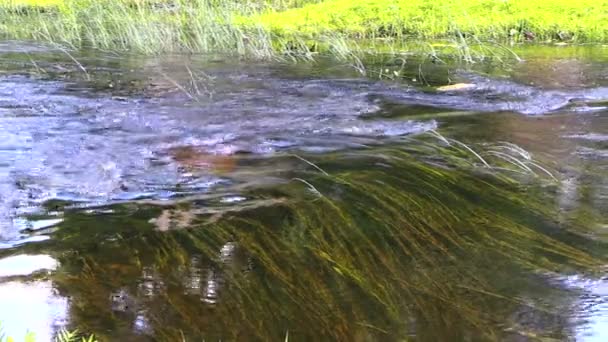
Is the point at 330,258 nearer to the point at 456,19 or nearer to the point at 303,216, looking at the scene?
the point at 303,216

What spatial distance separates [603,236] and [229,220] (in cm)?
163

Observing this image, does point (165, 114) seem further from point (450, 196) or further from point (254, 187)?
point (450, 196)

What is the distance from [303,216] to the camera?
2.96 m

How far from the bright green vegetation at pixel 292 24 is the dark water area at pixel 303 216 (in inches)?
109

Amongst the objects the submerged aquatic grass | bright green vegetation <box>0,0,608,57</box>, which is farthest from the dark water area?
bright green vegetation <box>0,0,608,57</box>

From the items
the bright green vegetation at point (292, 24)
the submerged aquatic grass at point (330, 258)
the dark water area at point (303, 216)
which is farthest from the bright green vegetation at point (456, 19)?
the submerged aquatic grass at point (330, 258)

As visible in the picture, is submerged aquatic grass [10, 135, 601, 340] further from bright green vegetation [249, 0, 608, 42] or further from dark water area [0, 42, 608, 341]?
bright green vegetation [249, 0, 608, 42]

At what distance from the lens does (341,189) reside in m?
3.31

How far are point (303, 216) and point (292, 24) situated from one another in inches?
310

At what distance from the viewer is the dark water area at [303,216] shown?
7.02 ft

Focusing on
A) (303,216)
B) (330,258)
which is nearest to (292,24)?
(303,216)

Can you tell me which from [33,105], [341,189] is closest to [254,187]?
[341,189]

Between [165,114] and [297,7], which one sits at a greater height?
[297,7]

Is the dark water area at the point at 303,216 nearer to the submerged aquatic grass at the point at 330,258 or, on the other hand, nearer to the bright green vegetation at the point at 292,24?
the submerged aquatic grass at the point at 330,258
